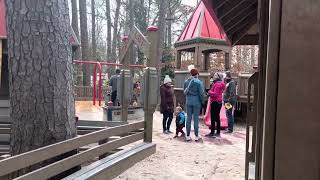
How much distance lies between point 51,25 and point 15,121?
1.13 metres

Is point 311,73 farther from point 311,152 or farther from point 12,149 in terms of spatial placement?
point 12,149

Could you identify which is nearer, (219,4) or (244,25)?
(219,4)

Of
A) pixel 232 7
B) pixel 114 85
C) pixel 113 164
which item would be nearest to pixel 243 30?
pixel 232 7

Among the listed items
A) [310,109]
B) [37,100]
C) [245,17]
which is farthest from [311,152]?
[245,17]

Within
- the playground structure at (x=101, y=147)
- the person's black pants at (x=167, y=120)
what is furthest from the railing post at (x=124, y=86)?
the person's black pants at (x=167, y=120)

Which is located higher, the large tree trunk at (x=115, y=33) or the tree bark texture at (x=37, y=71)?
the large tree trunk at (x=115, y=33)

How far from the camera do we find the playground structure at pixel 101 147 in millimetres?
3643

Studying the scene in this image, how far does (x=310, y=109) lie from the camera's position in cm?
126

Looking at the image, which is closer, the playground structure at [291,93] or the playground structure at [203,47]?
the playground structure at [291,93]

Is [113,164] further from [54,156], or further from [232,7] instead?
→ [232,7]

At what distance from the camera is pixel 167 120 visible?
1180cm

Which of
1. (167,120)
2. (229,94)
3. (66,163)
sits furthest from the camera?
(167,120)

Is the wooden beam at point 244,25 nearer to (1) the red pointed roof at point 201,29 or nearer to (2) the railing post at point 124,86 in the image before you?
(2) the railing post at point 124,86

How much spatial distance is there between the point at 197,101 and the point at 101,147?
15.9 ft
